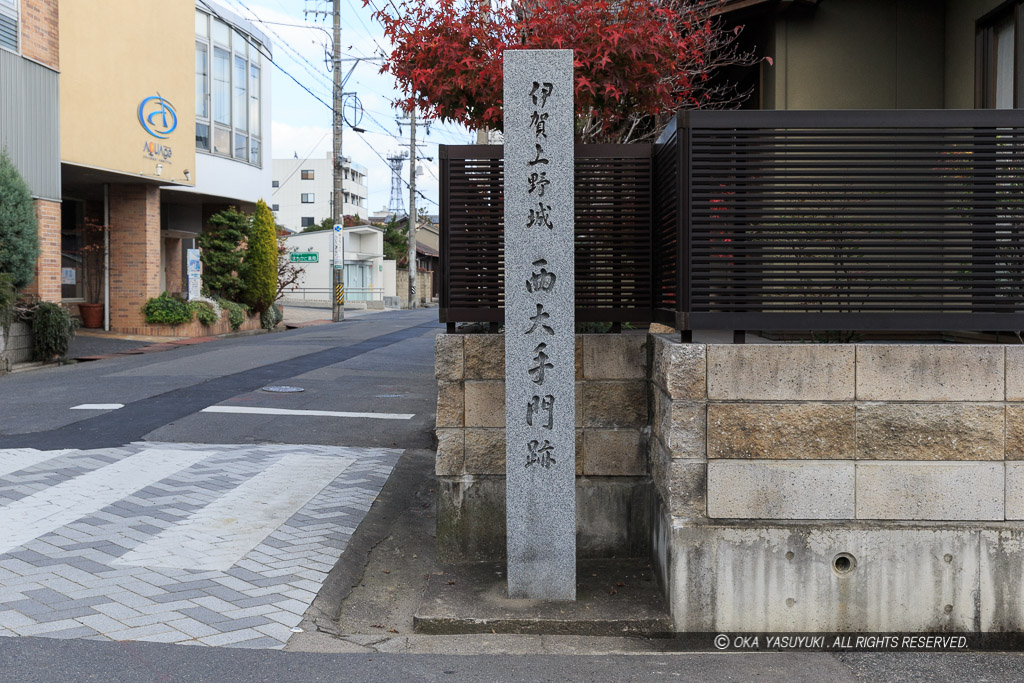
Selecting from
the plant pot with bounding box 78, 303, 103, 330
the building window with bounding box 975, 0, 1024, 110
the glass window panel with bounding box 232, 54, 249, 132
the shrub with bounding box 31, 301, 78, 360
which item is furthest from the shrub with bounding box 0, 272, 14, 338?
the building window with bounding box 975, 0, 1024, 110

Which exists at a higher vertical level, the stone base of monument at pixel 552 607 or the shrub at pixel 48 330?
the shrub at pixel 48 330

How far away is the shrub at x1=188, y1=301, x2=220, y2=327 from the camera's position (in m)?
24.8

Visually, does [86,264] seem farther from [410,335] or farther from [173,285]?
[410,335]

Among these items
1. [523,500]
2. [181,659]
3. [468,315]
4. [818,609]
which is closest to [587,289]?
[468,315]

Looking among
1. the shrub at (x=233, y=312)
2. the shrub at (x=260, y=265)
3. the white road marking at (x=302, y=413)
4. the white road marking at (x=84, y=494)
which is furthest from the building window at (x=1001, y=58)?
the shrub at (x=260, y=265)

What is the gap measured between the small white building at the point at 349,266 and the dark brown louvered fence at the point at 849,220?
50.7m

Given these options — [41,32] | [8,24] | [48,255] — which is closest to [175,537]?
[48,255]

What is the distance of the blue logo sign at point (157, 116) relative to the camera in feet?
75.8

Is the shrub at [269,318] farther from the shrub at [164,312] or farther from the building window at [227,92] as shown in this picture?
the shrub at [164,312]

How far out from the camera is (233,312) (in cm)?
2675

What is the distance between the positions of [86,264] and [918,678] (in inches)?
975

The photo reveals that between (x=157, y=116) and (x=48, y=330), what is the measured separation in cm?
844

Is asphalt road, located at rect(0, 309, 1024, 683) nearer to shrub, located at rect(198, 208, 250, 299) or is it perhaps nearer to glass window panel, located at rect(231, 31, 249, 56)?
shrub, located at rect(198, 208, 250, 299)

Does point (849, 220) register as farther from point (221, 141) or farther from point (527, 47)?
point (221, 141)
